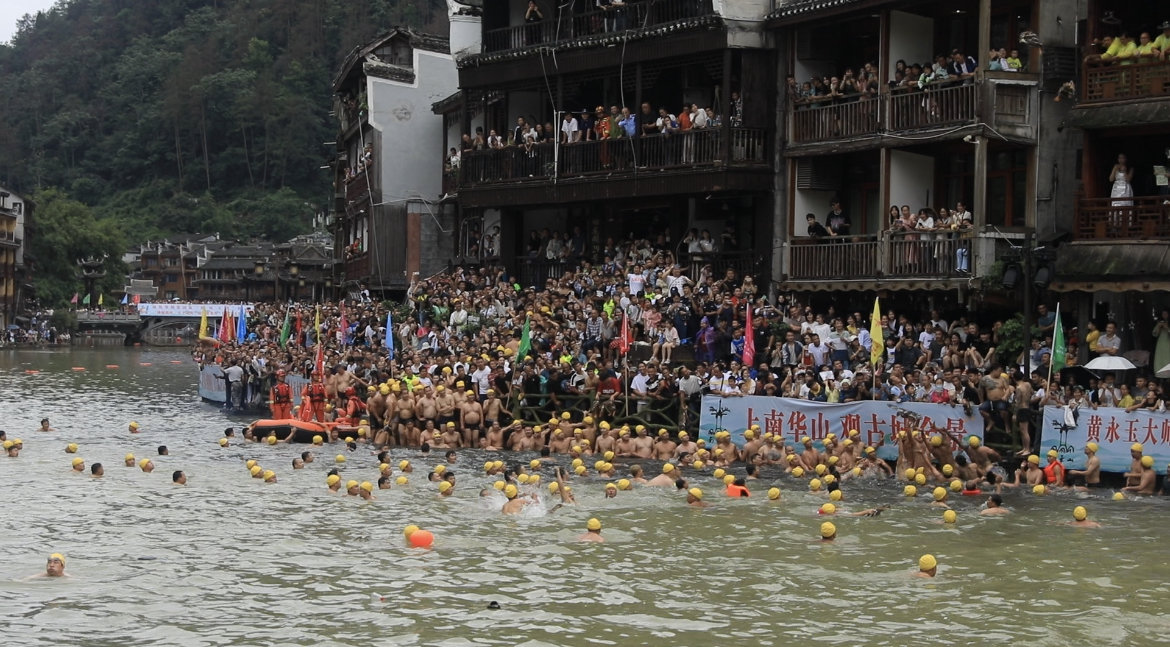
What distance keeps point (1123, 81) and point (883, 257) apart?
5992 millimetres

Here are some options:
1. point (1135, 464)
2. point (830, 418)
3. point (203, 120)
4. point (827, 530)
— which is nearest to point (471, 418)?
point (830, 418)

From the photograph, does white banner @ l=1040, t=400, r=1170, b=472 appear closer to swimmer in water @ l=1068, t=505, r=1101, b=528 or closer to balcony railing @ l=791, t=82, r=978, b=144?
swimmer in water @ l=1068, t=505, r=1101, b=528

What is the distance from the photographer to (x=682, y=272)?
34625 millimetres

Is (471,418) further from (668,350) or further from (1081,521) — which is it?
(1081,521)

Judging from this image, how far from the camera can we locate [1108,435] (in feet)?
77.4

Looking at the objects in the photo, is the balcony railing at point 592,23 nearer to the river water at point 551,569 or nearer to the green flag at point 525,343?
the green flag at point 525,343

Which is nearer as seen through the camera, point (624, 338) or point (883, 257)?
point (624, 338)

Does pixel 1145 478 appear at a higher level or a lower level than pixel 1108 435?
lower

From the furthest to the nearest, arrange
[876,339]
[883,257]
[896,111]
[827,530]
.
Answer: [896,111]
[883,257]
[876,339]
[827,530]

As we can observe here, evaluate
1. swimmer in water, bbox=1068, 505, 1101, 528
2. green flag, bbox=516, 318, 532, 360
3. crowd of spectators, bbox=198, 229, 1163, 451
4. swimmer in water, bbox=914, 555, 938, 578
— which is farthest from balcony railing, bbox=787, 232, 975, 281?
swimmer in water, bbox=914, 555, 938, 578

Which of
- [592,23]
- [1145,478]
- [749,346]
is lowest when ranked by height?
[1145,478]

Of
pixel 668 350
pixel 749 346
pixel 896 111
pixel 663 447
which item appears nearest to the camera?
pixel 663 447

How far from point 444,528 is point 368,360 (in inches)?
596

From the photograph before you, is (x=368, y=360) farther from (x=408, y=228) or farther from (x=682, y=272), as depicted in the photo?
(x=408, y=228)
